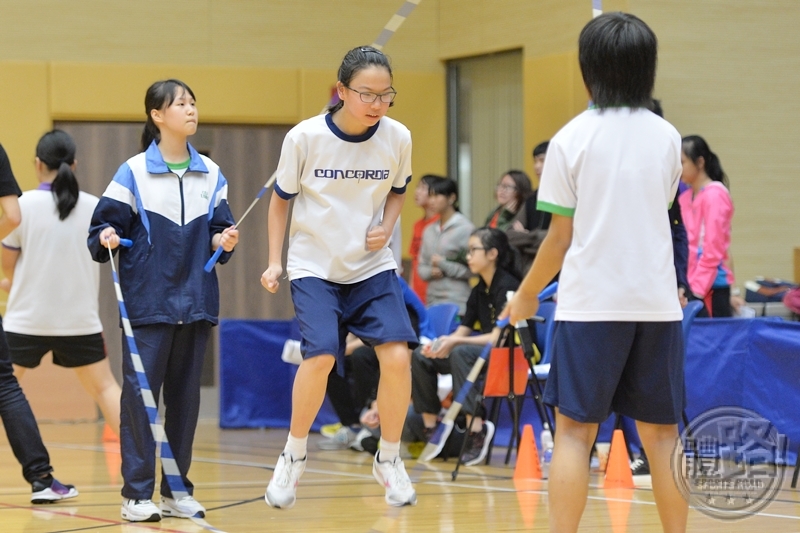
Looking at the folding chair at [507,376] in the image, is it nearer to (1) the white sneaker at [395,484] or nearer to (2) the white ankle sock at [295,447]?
(1) the white sneaker at [395,484]

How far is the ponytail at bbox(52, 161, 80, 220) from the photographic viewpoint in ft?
19.4

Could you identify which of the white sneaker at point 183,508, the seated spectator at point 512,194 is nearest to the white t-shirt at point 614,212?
the white sneaker at point 183,508

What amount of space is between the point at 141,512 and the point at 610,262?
2.23m

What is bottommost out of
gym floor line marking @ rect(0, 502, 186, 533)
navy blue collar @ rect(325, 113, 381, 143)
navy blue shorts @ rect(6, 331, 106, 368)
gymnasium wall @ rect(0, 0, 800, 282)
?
gym floor line marking @ rect(0, 502, 186, 533)

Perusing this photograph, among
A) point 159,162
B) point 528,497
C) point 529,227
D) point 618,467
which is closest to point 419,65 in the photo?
point 529,227

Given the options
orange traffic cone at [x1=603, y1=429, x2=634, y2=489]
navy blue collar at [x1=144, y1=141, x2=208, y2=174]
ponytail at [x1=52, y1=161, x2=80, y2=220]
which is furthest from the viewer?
ponytail at [x1=52, y1=161, x2=80, y2=220]

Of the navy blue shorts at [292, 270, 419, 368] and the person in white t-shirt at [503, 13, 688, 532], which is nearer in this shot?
the person in white t-shirt at [503, 13, 688, 532]

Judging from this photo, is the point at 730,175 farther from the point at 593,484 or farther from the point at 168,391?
the point at 168,391

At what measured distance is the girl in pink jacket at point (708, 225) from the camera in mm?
6828

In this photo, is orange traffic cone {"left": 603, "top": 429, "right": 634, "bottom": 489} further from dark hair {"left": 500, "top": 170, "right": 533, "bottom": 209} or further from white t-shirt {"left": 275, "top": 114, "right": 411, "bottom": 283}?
dark hair {"left": 500, "top": 170, "right": 533, "bottom": 209}

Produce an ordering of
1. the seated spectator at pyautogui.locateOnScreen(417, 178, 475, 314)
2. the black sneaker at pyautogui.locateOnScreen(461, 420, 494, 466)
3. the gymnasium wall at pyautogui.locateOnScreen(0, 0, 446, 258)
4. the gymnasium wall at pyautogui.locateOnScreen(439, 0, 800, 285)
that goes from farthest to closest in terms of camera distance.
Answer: the gymnasium wall at pyautogui.locateOnScreen(0, 0, 446, 258)
the gymnasium wall at pyautogui.locateOnScreen(439, 0, 800, 285)
the seated spectator at pyautogui.locateOnScreen(417, 178, 475, 314)
the black sneaker at pyautogui.locateOnScreen(461, 420, 494, 466)

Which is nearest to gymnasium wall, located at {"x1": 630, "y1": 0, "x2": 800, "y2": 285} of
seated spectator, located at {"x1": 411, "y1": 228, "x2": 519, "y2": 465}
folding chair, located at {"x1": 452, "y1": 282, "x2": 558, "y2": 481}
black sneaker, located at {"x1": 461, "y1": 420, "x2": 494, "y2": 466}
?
seated spectator, located at {"x1": 411, "y1": 228, "x2": 519, "y2": 465}

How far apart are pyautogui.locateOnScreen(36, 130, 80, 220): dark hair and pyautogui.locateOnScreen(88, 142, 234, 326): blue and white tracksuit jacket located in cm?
148

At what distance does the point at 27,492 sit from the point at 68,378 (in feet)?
14.0
